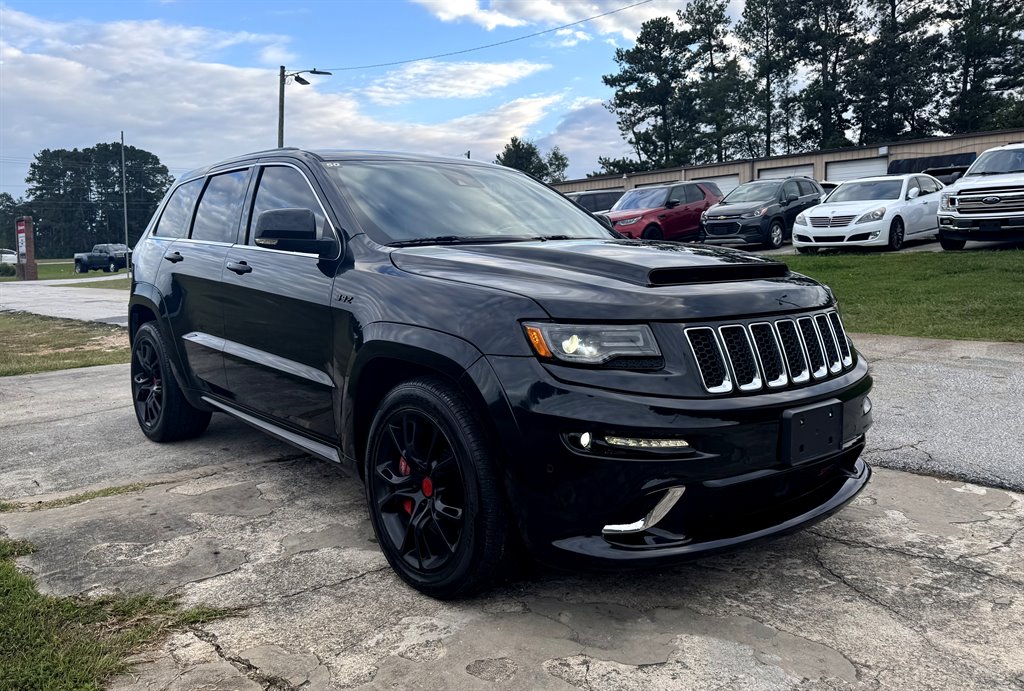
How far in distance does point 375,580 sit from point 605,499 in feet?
3.67

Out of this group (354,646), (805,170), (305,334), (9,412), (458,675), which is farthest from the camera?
(805,170)

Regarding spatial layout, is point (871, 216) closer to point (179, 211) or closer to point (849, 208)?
point (849, 208)

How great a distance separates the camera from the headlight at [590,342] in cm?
267

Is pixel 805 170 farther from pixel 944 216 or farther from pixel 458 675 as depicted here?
pixel 458 675

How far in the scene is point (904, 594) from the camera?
3025 millimetres

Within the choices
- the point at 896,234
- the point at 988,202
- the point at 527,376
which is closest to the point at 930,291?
the point at 988,202

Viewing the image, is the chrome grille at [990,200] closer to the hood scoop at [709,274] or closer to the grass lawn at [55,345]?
the hood scoop at [709,274]

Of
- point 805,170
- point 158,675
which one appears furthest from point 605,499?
point 805,170

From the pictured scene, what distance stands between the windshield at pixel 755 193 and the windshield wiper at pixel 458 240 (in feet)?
49.2

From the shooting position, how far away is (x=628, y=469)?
8.45ft

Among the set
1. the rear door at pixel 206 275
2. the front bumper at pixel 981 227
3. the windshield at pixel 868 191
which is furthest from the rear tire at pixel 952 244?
the rear door at pixel 206 275

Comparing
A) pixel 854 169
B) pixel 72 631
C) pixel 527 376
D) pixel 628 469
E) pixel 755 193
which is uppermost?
pixel 854 169

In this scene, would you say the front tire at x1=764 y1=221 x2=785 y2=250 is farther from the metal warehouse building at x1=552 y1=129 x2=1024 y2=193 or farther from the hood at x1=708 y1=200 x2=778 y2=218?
the metal warehouse building at x1=552 y1=129 x2=1024 y2=193

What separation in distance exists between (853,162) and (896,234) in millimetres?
22715
